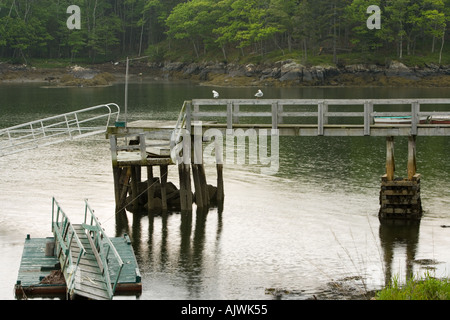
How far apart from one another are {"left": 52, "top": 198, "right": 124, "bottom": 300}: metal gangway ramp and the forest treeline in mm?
101450

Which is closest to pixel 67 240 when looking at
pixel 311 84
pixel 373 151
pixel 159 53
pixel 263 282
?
pixel 263 282

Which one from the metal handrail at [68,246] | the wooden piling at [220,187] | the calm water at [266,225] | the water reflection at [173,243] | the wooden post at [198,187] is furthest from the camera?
the wooden piling at [220,187]

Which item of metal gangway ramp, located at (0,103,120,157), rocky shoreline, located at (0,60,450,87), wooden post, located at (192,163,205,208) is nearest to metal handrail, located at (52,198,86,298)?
metal gangway ramp, located at (0,103,120,157)

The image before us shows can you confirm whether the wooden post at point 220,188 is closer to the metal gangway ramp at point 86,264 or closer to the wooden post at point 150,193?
the wooden post at point 150,193

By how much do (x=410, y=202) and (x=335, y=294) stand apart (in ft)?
30.2

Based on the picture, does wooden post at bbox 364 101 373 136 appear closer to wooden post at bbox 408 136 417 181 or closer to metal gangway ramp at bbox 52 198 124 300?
wooden post at bbox 408 136 417 181

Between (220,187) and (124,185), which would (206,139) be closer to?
(220,187)

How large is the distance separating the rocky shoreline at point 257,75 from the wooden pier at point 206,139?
88.3 metres

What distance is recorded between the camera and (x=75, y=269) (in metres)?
20.2

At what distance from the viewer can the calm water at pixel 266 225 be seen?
22516 millimetres

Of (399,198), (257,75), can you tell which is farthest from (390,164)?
(257,75)

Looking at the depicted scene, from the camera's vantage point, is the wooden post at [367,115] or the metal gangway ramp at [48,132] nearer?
the wooden post at [367,115]

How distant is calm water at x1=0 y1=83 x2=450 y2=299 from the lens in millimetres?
22516

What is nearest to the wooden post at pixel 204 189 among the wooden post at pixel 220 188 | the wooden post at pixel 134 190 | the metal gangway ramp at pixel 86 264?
the wooden post at pixel 220 188
